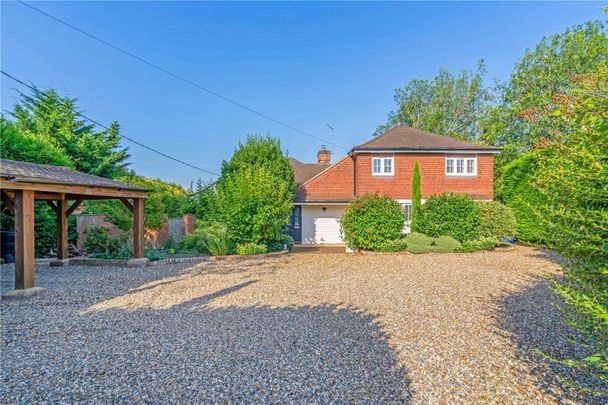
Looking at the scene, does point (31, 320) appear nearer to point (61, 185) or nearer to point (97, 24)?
point (61, 185)

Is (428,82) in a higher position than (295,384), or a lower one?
higher

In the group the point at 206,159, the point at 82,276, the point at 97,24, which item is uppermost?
the point at 97,24

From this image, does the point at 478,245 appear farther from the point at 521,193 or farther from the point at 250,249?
the point at 250,249

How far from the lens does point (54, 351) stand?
3.94 meters

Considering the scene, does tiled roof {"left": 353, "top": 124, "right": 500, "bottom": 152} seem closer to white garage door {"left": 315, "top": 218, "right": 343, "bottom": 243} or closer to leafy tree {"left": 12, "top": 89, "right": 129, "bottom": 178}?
white garage door {"left": 315, "top": 218, "right": 343, "bottom": 243}

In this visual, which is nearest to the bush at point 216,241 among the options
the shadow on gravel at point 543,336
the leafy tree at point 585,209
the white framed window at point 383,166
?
the white framed window at point 383,166

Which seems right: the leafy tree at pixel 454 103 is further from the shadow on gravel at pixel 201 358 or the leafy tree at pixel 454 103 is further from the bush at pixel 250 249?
the shadow on gravel at pixel 201 358

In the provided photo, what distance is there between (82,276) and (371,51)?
15430mm

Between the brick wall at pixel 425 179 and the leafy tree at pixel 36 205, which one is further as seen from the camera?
the brick wall at pixel 425 179

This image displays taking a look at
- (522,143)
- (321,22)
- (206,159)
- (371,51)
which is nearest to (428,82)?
(522,143)

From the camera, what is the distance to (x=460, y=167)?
16766 mm

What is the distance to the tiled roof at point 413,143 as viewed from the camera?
16266 mm

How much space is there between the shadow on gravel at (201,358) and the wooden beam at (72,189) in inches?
102

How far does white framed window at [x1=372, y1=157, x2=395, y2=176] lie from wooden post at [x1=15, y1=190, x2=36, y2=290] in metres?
14.0
